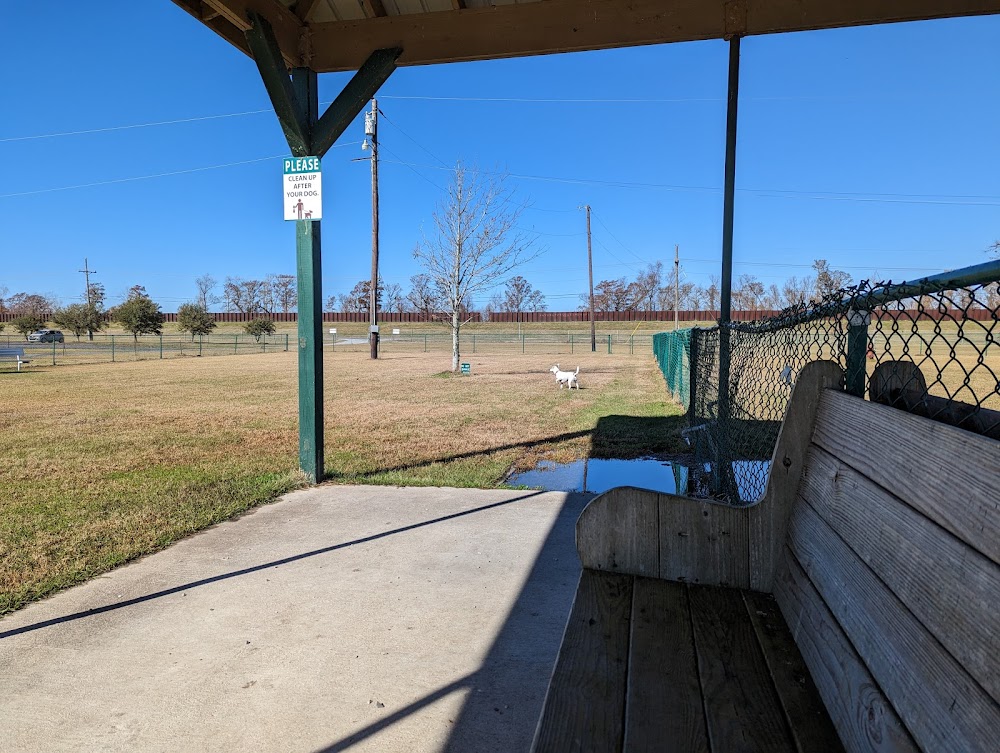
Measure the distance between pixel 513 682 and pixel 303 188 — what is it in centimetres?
411

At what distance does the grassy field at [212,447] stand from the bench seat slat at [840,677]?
346cm

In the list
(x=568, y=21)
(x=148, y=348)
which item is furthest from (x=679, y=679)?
(x=148, y=348)

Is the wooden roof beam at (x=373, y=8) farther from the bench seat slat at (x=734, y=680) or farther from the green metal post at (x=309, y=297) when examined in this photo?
the bench seat slat at (x=734, y=680)

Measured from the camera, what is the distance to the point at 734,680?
1529mm

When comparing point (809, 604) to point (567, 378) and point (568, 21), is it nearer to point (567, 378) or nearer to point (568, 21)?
point (568, 21)

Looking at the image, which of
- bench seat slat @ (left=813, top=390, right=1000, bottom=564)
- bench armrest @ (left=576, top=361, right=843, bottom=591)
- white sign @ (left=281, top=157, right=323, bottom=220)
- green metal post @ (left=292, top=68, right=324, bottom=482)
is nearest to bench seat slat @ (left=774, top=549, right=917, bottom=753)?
bench armrest @ (left=576, top=361, right=843, bottom=591)

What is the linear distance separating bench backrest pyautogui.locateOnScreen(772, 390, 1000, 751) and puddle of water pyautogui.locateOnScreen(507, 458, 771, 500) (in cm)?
380

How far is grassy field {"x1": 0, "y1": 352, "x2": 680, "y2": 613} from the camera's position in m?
4.34

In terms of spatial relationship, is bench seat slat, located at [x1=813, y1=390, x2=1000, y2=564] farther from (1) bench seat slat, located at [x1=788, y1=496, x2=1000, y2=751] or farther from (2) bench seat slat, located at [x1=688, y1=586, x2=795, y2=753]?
(2) bench seat slat, located at [x1=688, y1=586, x2=795, y2=753]

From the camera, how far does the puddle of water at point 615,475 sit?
588cm

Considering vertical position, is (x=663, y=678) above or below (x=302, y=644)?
above

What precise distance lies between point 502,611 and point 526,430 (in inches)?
245

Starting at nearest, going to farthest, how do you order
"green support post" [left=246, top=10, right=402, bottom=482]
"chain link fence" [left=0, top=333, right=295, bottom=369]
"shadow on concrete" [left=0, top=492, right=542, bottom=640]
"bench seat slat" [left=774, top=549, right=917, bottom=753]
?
"bench seat slat" [left=774, top=549, right=917, bottom=753] < "shadow on concrete" [left=0, top=492, right=542, bottom=640] < "green support post" [left=246, top=10, right=402, bottom=482] < "chain link fence" [left=0, top=333, right=295, bottom=369]

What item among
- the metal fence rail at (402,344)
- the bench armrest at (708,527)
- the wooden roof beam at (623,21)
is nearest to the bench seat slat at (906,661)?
the bench armrest at (708,527)
